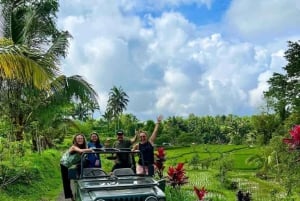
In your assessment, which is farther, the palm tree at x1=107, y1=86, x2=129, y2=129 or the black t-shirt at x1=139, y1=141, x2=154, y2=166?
the palm tree at x1=107, y1=86, x2=129, y2=129

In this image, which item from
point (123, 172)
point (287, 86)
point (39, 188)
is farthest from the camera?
point (287, 86)

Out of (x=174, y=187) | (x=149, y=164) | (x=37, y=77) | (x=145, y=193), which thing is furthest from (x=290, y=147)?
(x=37, y=77)

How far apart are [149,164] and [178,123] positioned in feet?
217

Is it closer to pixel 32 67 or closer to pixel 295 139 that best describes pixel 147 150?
pixel 32 67

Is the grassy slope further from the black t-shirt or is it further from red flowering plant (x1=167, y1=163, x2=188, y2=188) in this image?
the black t-shirt

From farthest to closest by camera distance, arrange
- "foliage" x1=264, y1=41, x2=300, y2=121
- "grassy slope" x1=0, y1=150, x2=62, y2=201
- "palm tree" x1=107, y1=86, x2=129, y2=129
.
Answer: "palm tree" x1=107, y1=86, x2=129, y2=129, "foliage" x1=264, y1=41, x2=300, y2=121, "grassy slope" x1=0, y1=150, x2=62, y2=201

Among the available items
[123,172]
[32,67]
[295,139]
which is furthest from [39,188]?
[295,139]

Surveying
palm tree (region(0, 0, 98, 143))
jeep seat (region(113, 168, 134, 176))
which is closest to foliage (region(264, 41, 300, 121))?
palm tree (region(0, 0, 98, 143))

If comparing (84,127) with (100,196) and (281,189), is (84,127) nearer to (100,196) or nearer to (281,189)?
(281,189)

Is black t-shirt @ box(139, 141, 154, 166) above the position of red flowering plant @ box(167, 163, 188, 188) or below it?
above

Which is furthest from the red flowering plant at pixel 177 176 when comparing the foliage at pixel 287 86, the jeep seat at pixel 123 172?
the foliage at pixel 287 86

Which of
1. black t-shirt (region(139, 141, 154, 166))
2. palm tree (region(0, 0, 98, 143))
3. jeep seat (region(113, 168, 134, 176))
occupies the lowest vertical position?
jeep seat (region(113, 168, 134, 176))

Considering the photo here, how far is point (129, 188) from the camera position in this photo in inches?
244

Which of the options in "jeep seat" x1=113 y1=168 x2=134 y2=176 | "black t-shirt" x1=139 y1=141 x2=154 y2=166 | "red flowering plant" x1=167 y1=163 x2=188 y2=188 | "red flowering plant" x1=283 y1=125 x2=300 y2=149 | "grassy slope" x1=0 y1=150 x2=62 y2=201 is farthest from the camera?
"grassy slope" x1=0 y1=150 x2=62 y2=201
